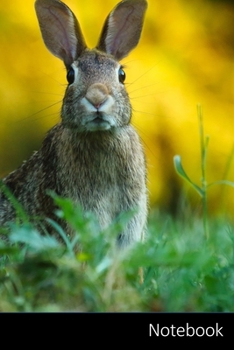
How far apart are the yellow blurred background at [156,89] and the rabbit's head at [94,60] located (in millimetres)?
1689

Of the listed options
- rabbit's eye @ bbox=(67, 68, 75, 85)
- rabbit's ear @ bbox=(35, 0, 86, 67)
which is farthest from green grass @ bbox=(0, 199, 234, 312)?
rabbit's ear @ bbox=(35, 0, 86, 67)

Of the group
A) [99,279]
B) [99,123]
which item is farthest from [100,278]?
[99,123]

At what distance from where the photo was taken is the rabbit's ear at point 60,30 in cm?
414

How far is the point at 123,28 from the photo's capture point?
4262mm

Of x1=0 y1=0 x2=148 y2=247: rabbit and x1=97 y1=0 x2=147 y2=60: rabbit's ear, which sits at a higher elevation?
x1=97 y1=0 x2=147 y2=60: rabbit's ear

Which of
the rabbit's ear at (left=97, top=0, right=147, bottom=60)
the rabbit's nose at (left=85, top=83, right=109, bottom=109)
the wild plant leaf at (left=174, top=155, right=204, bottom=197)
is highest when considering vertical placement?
the rabbit's ear at (left=97, top=0, right=147, bottom=60)

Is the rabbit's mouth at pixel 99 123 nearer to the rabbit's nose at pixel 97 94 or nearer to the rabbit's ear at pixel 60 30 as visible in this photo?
the rabbit's nose at pixel 97 94

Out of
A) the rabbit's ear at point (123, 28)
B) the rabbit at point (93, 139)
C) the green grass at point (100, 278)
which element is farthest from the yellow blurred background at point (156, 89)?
the green grass at point (100, 278)

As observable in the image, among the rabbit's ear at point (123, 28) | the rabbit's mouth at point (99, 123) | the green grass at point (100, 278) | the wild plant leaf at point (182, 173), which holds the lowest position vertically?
the green grass at point (100, 278)

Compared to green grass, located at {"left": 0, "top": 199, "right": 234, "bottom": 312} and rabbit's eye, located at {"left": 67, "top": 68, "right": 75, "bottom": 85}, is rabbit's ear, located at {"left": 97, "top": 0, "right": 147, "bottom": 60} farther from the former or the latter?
green grass, located at {"left": 0, "top": 199, "right": 234, "bottom": 312}

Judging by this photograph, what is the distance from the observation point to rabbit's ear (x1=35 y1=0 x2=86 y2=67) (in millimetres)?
4141
